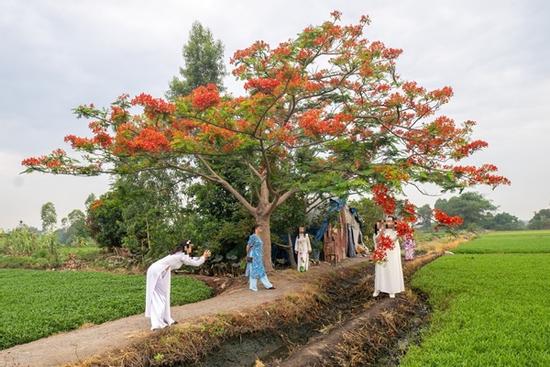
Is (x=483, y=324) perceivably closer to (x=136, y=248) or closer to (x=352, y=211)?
(x=136, y=248)

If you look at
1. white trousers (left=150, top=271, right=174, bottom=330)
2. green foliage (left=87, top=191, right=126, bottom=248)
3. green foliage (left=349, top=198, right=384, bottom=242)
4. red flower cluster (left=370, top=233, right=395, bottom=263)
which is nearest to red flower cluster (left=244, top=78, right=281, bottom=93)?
white trousers (left=150, top=271, right=174, bottom=330)

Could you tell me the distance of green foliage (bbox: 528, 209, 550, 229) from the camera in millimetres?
87762

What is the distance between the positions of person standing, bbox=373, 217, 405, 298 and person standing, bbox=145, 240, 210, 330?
583 cm

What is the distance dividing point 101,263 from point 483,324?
17.8 metres

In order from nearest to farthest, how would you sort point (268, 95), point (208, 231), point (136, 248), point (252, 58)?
point (268, 95) < point (252, 58) < point (208, 231) < point (136, 248)

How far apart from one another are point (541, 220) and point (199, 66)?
89761 mm

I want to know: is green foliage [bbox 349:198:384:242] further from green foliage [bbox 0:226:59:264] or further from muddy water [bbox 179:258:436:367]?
green foliage [bbox 0:226:59:264]

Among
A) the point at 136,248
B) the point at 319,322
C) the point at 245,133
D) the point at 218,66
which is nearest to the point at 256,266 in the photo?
the point at 319,322

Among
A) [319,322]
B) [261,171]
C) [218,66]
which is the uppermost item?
[218,66]

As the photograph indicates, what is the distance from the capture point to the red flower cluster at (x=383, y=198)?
10477mm

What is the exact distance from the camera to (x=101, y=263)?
802 inches

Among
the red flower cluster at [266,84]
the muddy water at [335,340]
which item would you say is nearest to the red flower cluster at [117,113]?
the red flower cluster at [266,84]

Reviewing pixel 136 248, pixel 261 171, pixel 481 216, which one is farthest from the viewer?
pixel 481 216

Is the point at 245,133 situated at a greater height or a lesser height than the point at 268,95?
lesser
